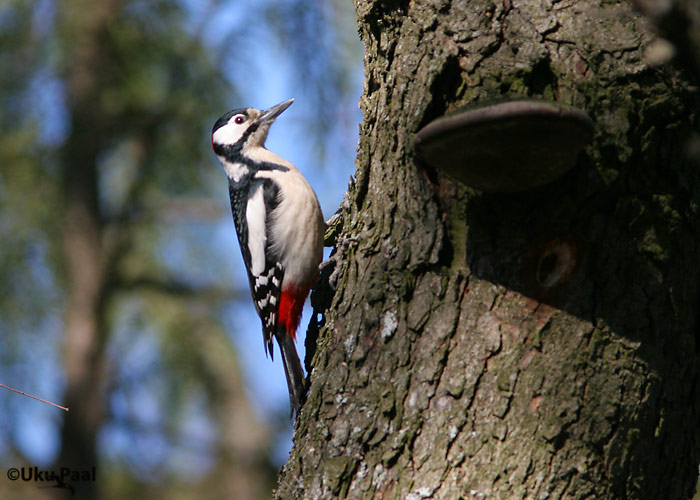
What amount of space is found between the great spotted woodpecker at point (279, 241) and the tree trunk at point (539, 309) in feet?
5.87

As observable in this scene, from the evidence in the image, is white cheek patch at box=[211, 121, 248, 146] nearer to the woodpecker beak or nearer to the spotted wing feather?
the woodpecker beak

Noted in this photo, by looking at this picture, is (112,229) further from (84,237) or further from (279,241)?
(279,241)

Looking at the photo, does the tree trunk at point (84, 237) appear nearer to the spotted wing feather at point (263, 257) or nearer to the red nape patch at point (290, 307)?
the spotted wing feather at point (263, 257)

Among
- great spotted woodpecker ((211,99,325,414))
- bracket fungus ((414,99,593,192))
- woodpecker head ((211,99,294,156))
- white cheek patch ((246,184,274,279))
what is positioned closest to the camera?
bracket fungus ((414,99,593,192))

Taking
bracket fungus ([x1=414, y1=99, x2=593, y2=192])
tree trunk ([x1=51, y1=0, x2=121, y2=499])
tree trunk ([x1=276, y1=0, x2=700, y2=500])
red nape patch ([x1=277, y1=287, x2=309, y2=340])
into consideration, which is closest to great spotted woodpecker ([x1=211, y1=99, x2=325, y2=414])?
red nape patch ([x1=277, y1=287, x2=309, y2=340])

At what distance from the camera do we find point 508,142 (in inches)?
76.4

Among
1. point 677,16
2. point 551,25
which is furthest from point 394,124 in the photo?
point 677,16

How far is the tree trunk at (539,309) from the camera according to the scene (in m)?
2.19

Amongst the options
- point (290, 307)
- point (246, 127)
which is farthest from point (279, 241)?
point (246, 127)

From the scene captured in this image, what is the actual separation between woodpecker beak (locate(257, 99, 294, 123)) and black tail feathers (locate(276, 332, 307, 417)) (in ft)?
5.02

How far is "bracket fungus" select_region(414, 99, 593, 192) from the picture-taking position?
1.85 metres

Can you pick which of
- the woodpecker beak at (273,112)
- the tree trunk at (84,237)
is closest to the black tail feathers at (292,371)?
the woodpecker beak at (273,112)

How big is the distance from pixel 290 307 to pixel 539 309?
234 centimetres

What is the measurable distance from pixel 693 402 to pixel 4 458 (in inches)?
283
